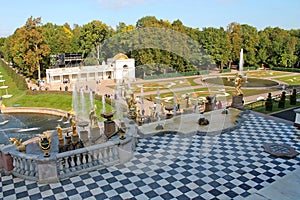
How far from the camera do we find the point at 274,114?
19.0 m

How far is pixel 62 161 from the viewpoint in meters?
9.57

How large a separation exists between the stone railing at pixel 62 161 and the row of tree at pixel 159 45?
44.9ft

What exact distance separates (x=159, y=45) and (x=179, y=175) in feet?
48.9

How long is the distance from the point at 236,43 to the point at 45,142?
202 ft

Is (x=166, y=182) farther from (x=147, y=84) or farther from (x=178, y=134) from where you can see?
(x=147, y=84)

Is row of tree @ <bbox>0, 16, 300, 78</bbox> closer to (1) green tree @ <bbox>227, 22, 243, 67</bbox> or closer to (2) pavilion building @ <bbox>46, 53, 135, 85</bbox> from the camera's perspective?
(1) green tree @ <bbox>227, 22, 243, 67</bbox>

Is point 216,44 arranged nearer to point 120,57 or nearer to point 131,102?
point 120,57

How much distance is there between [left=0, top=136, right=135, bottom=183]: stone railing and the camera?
29.1 feet

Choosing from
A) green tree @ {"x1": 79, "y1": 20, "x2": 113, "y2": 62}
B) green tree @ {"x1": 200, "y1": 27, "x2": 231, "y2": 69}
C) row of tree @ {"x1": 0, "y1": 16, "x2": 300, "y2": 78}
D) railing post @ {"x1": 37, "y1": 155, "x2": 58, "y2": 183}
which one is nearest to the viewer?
railing post @ {"x1": 37, "y1": 155, "x2": 58, "y2": 183}

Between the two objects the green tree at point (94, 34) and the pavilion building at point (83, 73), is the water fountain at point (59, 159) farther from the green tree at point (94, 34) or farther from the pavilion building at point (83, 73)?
the green tree at point (94, 34)

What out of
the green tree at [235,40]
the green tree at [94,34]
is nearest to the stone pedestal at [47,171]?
the green tree at [94,34]

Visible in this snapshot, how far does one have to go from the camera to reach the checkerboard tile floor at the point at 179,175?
27.3 feet

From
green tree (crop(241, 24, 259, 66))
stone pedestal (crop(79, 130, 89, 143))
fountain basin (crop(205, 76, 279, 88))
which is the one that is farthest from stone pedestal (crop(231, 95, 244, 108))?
green tree (crop(241, 24, 259, 66))

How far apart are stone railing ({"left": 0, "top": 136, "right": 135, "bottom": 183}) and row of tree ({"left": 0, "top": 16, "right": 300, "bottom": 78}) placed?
13.7 metres
